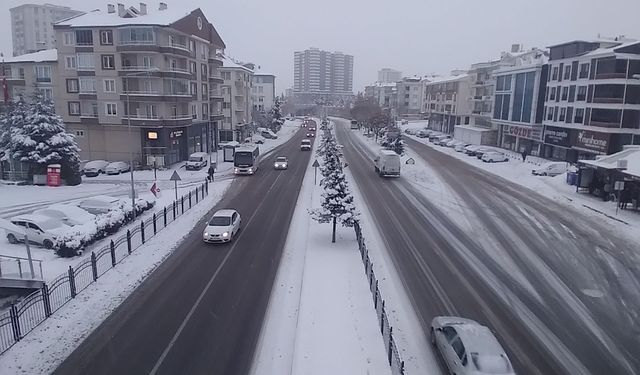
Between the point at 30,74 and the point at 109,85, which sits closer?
the point at 109,85

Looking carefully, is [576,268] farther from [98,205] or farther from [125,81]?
[125,81]

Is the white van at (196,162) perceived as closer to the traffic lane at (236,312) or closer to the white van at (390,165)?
the white van at (390,165)

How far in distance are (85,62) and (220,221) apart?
121ft

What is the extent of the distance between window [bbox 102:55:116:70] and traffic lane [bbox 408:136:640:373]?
39.7m

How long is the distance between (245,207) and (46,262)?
13.9 meters

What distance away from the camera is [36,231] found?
75.8 ft

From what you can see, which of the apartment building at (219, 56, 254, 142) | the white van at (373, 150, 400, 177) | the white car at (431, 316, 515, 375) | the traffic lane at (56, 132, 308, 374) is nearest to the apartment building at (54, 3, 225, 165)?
the white van at (373, 150, 400, 177)

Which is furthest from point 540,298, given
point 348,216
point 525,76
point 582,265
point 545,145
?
point 525,76

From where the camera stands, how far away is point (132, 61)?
49375 millimetres

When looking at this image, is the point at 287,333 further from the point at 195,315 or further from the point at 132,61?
the point at 132,61

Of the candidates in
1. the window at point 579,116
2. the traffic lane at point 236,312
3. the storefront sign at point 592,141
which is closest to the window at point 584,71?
the window at point 579,116

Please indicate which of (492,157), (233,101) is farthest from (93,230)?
(233,101)

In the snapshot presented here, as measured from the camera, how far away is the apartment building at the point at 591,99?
156 feet

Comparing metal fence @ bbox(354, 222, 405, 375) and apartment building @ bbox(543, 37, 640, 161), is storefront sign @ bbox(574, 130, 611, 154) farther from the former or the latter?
metal fence @ bbox(354, 222, 405, 375)
